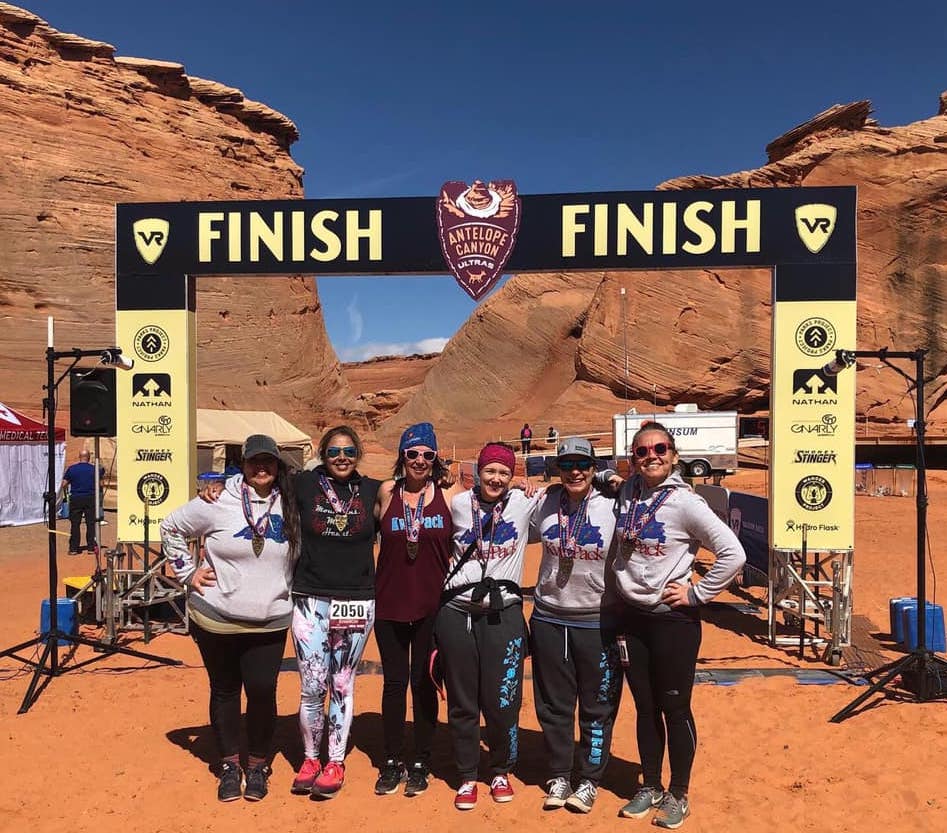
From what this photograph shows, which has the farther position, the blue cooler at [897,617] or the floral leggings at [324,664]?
the blue cooler at [897,617]

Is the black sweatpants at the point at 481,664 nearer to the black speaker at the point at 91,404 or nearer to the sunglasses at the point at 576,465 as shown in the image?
the sunglasses at the point at 576,465

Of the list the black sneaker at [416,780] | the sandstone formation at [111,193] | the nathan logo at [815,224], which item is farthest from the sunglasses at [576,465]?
the sandstone formation at [111,193]

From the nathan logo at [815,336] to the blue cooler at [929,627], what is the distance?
2565 mm

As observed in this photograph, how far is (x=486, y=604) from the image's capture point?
3.66m

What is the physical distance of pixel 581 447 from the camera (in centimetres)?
368

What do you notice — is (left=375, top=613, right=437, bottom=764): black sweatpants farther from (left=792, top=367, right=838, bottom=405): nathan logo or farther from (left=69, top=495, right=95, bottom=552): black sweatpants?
(left=69, top=495, right=95, bottom=552): black sweatpants

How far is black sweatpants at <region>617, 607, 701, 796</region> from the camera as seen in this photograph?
3.50 meters

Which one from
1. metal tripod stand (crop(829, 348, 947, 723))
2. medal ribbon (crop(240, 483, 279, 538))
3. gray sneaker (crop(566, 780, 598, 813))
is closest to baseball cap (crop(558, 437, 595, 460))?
medal ribbon (crop(240, 483, 279, 538))

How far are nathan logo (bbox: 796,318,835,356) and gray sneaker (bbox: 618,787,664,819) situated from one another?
4.74 meters

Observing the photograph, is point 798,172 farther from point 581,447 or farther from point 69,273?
point 581,447

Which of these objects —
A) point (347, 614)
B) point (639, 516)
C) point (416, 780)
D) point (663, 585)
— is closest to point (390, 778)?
point (416, 780)

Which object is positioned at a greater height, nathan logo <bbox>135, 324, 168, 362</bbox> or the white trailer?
nathan logo <bbox>135, 324, 168, 362</bbox>

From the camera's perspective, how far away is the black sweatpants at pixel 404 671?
150 inches

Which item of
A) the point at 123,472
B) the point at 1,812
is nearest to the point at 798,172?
the point at 123,472
